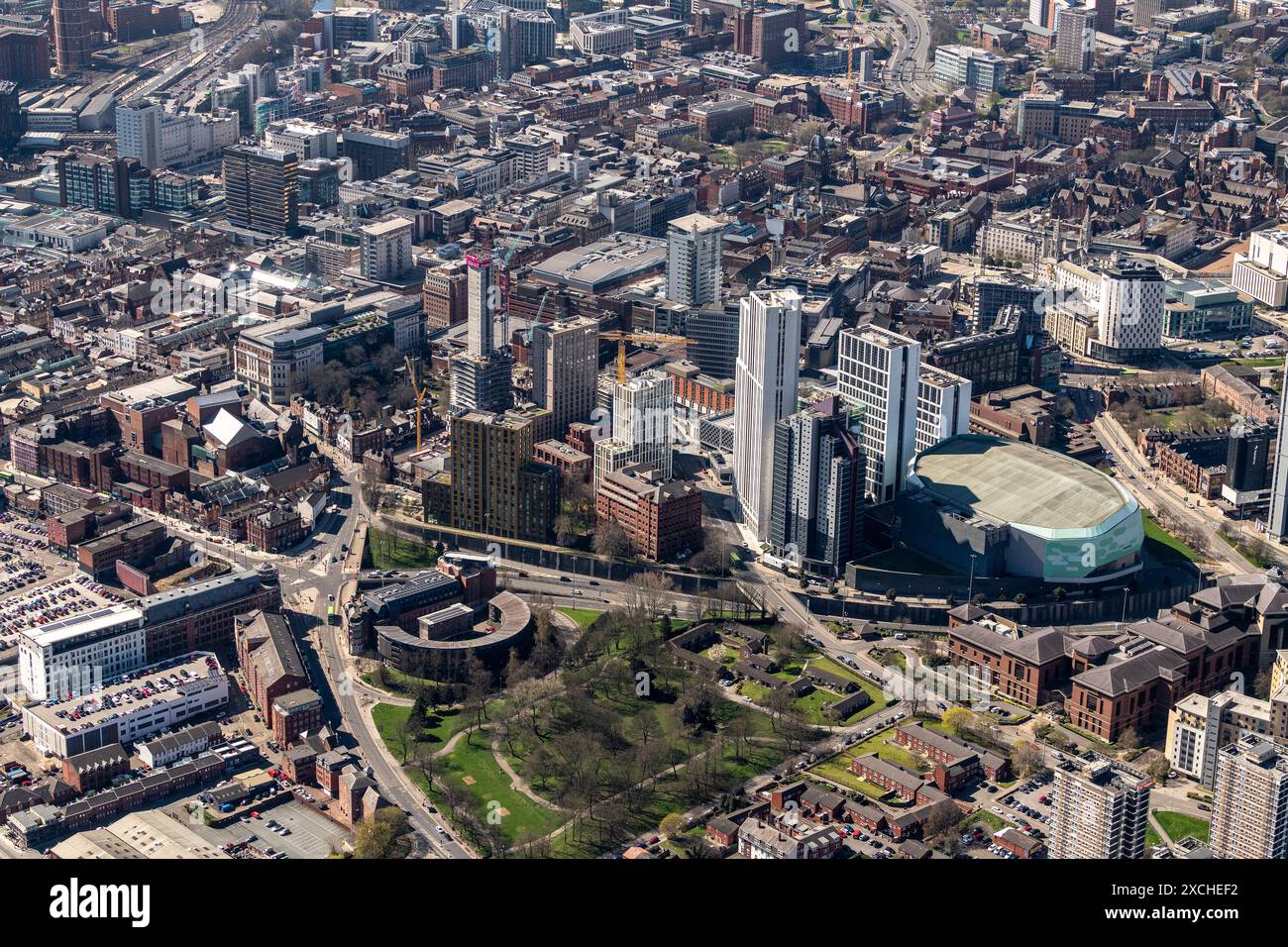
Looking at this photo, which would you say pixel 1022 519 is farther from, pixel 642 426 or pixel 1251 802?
pixel 1251 802

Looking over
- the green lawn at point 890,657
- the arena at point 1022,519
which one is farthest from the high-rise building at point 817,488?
the green lawn at point 890,657

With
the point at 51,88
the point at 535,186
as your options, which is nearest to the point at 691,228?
the point at 535,186

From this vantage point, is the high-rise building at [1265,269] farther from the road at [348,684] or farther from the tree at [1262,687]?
the road at [348,684]

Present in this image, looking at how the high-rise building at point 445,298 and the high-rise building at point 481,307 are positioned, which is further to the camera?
the high-rise building at point 445,298

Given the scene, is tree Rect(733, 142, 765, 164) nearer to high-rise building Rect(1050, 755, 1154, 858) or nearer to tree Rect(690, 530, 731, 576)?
tree Rect(690, 530, 731, 576)

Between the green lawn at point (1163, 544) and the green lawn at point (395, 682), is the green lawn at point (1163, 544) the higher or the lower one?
the higher one

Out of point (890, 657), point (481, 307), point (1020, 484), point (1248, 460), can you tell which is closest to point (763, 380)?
point (1020, 484)

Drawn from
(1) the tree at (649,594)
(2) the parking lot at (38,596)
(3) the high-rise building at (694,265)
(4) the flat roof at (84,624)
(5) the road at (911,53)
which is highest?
(5) the road at (911,53)
